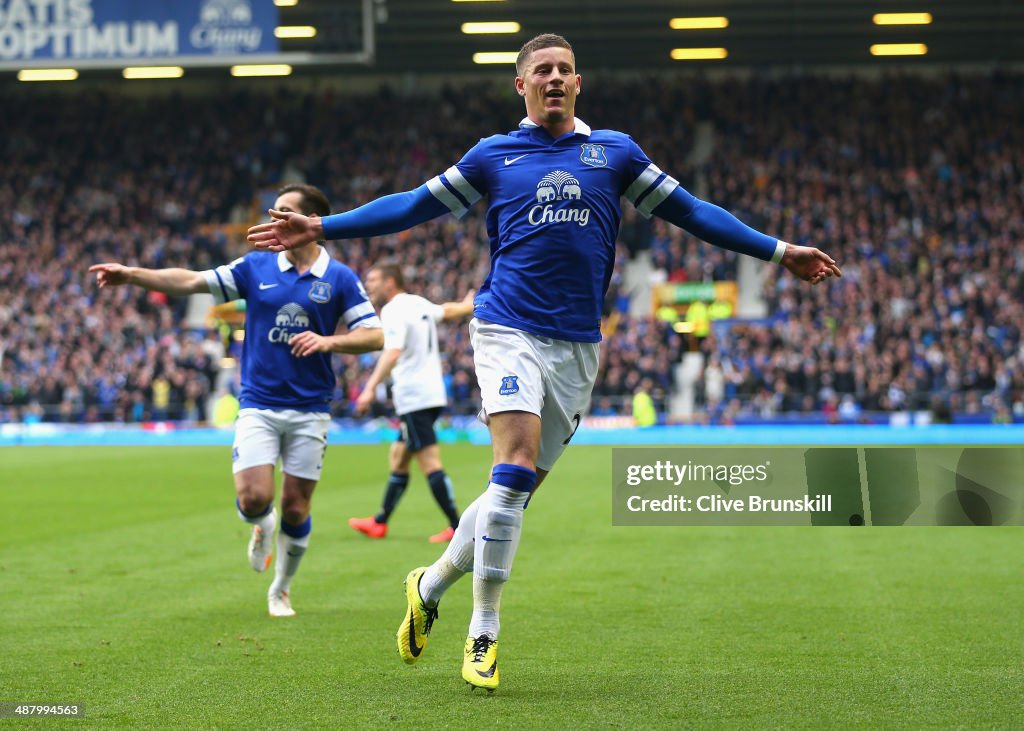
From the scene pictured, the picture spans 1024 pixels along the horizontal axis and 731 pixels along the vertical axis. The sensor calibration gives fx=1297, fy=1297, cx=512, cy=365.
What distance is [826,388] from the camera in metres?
31.5

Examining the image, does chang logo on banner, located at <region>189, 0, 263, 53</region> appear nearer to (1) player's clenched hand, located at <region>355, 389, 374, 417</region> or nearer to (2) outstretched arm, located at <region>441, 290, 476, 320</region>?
(2) outstretched arm, located at <region>441, 290, 476, 320</region>

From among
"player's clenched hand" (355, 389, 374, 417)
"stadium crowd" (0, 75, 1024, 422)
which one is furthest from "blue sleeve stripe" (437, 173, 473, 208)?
"stadium crowd" (0, 75, 1024, 422)

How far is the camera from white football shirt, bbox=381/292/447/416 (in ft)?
38.7

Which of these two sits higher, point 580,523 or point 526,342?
point 526,342

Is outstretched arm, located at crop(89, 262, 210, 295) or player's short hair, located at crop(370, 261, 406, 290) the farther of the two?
player's short hair, located at crop(370, 261, 406, 290)

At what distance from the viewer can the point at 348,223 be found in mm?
5520

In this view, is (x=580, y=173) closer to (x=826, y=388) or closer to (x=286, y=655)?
(x=286, y=655)

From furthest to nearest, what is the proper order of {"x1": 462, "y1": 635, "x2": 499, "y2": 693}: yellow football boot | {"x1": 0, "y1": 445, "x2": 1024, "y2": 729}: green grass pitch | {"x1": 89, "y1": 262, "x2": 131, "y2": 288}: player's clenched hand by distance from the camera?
1. {"x1": 89, "y1": 262, "x2": 131, "y2": 288}: player's clenched hand
2. {"x1": 462, "y1": 635, "x2": 499, "y2": 693}: yellow football boot
3. {"x1": 0, "y1": 445, "x2": 1024, "y2": 729}: green grass pitch

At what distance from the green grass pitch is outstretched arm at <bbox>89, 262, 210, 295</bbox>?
1835mm

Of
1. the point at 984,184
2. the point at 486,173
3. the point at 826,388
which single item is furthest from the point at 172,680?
the point at 984,184

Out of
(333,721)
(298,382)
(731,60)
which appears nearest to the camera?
(333,721)

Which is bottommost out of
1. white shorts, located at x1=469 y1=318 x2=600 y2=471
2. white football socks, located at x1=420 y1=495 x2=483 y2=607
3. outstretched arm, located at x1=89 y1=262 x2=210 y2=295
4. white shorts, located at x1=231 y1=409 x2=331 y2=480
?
white football socks, located at x1=420 y1=495 x2=483 y2=607

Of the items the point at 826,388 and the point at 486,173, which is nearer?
the point at 486,173

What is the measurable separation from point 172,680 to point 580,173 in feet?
9.27
